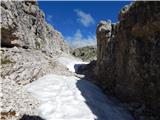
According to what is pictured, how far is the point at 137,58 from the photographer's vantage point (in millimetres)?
26266

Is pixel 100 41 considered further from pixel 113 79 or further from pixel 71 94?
pixel 71 94

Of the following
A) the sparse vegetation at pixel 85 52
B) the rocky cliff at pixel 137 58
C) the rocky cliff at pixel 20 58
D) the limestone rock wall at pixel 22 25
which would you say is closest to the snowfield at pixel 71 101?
the rocky cliff at pixel 20 58

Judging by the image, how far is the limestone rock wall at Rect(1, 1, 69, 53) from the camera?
139 feet

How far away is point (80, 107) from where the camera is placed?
2352 centimetres

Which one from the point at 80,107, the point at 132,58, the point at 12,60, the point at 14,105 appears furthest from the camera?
the point at 12,60

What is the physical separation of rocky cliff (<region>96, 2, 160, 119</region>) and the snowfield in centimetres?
172

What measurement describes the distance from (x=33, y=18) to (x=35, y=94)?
3002 cm

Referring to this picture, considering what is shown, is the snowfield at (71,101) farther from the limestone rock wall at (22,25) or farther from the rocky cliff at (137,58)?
the limestone rock wall at (22,25)

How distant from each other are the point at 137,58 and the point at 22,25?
25.6 m

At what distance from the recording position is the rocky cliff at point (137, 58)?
2377cm

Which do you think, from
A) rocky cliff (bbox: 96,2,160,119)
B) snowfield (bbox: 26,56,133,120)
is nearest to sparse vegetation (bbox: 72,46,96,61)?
rocky cliff (bbox: 96,2,160,119)

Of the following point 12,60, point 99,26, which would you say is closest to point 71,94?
point 12,60

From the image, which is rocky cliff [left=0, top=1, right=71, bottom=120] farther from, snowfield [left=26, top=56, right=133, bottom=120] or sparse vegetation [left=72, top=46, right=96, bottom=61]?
sparse vegetation [left=72, top=46, right=96, bottom=61]

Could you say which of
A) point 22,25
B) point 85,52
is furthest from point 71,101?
point 85,52
